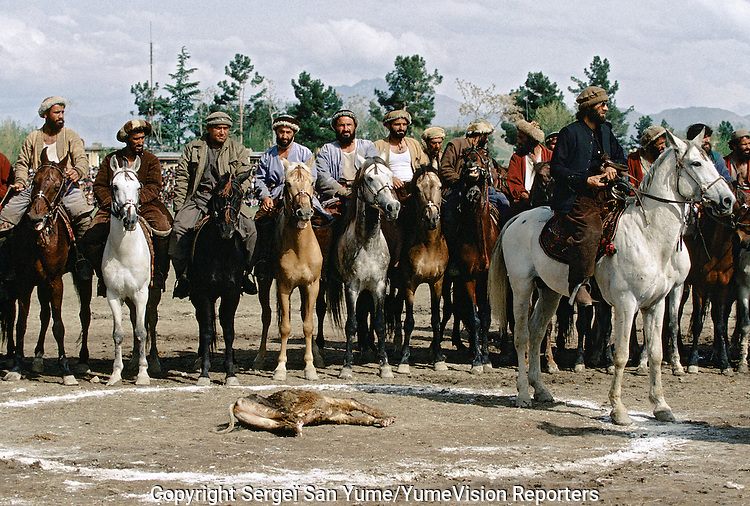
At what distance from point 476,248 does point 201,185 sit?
376cm

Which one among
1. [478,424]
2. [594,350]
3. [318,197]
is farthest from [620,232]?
[318,197]

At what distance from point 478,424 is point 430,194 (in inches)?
144

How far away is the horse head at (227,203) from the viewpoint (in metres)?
9.71

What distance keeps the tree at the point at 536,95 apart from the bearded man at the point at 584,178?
63390 mm

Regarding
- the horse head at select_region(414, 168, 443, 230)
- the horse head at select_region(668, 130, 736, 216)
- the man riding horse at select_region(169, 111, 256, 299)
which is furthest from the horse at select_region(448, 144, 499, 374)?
the horse head at select_region(668, 130, 736, 216)

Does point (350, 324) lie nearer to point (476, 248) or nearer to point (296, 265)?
point (296, 265)

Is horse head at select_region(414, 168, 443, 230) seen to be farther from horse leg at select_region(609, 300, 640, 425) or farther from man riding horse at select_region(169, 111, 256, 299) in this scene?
Answer: horse leg at select_region(609, 300, 640, 425)

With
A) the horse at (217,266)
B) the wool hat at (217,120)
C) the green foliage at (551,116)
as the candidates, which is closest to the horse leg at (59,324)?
the horse at (217,266)

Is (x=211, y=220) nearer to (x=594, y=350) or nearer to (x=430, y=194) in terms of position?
(x=430, y=194)

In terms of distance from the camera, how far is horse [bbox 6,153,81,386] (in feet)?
32.6

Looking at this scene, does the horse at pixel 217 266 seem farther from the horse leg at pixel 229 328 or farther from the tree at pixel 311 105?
the tree at pixel 311 105

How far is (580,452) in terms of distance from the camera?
6.78 m

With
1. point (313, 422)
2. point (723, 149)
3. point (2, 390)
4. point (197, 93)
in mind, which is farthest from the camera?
point (197, 93)

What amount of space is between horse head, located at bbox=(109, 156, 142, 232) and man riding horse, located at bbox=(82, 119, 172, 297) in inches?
27.3
